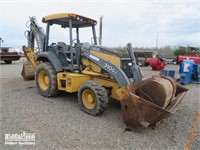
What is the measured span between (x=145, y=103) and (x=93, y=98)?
53.5 inches

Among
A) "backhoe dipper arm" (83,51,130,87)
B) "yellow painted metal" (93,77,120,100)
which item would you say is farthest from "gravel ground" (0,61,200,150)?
"backhoe dipper arm" (83,51,130,87)

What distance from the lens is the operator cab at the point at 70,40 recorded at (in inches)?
199

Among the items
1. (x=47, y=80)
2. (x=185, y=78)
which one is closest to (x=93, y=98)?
(x=47, y=80)

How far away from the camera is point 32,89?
649 centimetres

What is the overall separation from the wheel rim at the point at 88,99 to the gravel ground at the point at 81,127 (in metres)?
0.23

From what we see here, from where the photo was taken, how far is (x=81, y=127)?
3648mm

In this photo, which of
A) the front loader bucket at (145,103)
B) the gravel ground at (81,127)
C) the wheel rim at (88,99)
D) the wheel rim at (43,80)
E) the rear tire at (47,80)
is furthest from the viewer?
the wheel rim at (43,80)

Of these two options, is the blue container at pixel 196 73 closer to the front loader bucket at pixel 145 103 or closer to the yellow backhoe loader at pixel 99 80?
the yellow backhoe loader at pixel 99 80

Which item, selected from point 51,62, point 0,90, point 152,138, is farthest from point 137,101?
point 0,90

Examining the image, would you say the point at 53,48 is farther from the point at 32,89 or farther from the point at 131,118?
the point at 131,118

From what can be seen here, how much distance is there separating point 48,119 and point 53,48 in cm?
247

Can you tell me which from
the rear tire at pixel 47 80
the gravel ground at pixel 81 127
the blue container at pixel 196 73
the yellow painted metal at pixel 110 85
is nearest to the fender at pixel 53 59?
the rear tire at pixel 47 80

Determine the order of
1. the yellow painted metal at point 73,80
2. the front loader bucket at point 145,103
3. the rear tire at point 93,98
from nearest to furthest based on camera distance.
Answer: the front loader bucket at point 145,103 → the rear tire at point 93,98 → the yellow painted metal at point 73,80

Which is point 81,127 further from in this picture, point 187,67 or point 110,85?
point 187,67
